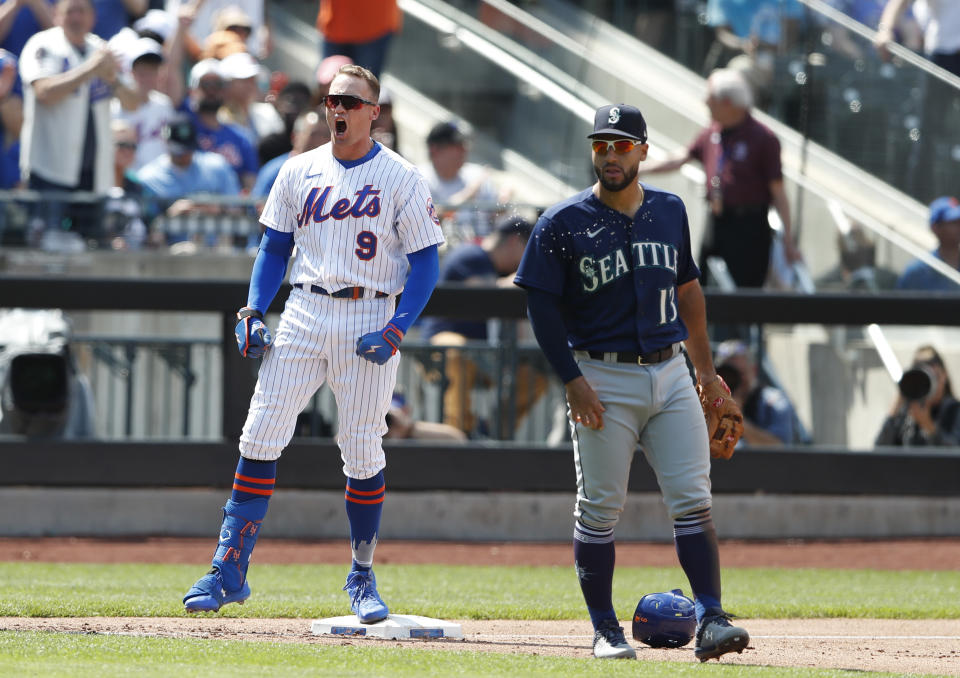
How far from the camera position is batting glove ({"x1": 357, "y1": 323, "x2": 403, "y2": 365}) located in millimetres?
5527

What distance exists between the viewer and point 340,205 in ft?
18.5

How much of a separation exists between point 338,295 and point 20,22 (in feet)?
25.8

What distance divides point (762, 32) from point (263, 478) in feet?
23.7

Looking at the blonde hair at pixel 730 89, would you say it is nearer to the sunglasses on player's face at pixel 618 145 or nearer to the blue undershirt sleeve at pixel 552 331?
the sunglasses on player's face at pixel 618 145

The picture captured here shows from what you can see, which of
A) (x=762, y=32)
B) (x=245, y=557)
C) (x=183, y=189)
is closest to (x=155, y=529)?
(x=183, y=189)

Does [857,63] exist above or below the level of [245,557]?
above

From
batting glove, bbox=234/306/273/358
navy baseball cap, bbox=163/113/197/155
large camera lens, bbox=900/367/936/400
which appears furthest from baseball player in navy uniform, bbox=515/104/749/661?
navy baseball cap, bbox=163/113/197/155

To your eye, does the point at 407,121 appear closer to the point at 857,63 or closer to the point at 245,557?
the point at 857,63

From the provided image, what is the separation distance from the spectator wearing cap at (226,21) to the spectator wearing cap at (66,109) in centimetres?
278

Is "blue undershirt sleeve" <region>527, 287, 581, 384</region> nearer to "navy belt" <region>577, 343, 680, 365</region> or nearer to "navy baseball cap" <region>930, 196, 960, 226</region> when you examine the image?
"navy belt" <region>577, 343, 680, 365</region>

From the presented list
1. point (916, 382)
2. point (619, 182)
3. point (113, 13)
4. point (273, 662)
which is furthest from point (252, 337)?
point (113, 13)

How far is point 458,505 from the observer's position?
9.51m

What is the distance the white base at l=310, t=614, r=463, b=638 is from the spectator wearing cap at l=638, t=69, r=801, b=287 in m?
5.23

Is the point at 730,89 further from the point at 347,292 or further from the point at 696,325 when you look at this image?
the point at 347,292
